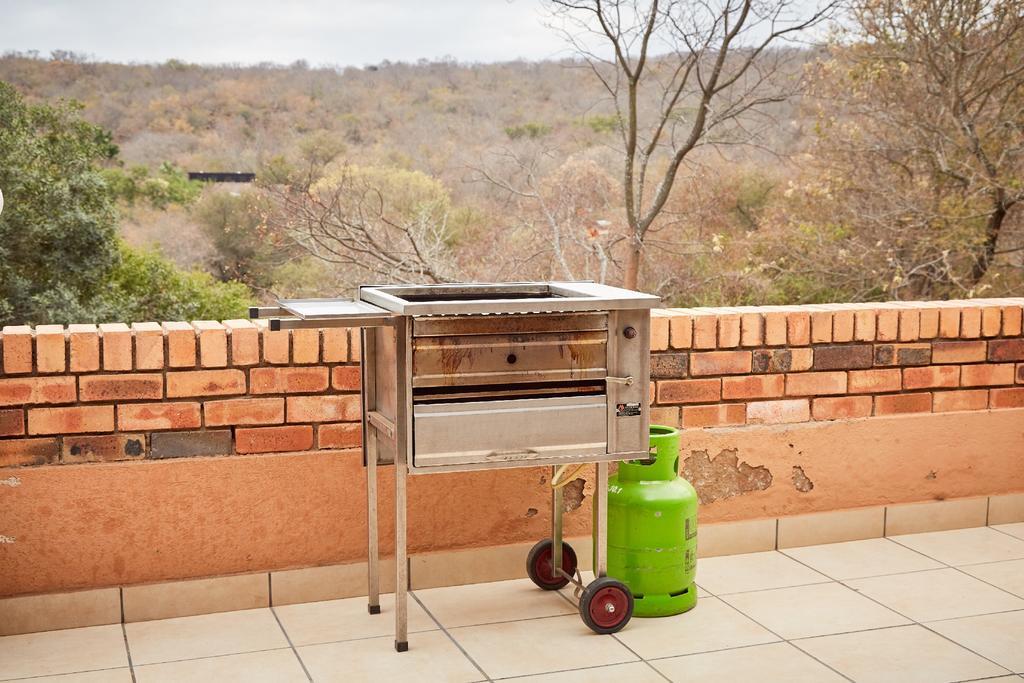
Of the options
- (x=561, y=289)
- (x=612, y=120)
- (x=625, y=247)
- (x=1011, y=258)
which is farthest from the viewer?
(x=612, y=120)

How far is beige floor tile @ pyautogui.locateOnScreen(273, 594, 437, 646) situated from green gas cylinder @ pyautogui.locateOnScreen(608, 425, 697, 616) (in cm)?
62

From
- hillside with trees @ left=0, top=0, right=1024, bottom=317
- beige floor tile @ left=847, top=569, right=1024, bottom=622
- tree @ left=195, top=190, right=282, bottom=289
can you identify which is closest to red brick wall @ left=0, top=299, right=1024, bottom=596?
beige floor tile @ left=847, top=569, right=1024, bottom=622

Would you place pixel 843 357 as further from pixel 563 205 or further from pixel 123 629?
pixel 563 205

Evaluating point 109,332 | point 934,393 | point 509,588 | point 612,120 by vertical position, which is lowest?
point 509,588

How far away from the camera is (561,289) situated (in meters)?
3.24

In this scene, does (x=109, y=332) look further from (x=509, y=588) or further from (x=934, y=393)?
(x=934, y=393)

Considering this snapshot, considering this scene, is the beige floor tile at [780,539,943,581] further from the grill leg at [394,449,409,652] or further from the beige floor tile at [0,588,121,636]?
the beige floor tile at [0,588,121,636]

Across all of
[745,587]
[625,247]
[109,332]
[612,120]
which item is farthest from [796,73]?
[109,332]

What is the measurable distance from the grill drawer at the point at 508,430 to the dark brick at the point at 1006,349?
1903mm

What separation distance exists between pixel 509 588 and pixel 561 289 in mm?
1005

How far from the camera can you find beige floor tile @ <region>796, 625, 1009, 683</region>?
278 centimetres

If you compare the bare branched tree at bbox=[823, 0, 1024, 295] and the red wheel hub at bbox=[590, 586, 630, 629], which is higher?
the bare branched tree at bbox=[823, 0, 1024, 295]

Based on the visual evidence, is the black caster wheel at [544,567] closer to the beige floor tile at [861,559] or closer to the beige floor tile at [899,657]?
the beige floor tile at [899,657]

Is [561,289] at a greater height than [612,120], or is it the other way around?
[612,120]
